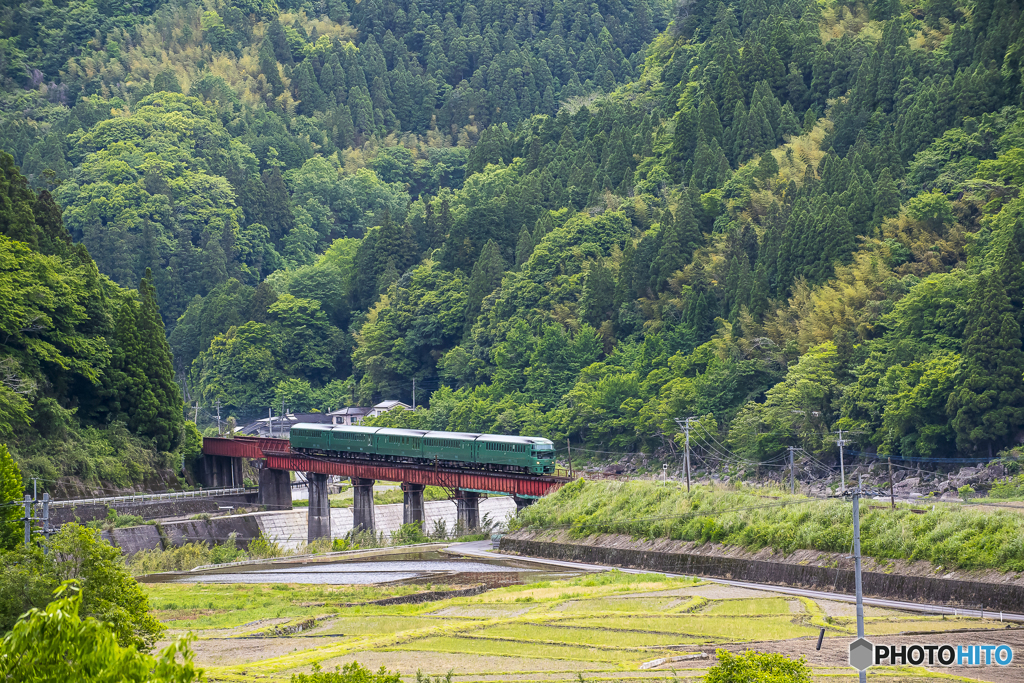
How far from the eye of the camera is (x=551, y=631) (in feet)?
115

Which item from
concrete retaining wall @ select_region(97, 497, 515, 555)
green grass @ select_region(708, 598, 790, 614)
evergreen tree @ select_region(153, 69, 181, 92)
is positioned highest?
evergreen tree @ select_region(153, 69, 181, 92)

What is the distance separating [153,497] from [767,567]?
127 ft

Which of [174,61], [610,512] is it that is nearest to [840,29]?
[610,512]

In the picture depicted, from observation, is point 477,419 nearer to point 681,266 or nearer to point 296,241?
point 681,266

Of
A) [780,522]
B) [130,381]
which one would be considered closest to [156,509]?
[130,381]

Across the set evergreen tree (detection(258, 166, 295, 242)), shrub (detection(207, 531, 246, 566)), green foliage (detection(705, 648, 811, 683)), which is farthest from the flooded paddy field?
evergreen tree (detection(258, 166, 295, 242))

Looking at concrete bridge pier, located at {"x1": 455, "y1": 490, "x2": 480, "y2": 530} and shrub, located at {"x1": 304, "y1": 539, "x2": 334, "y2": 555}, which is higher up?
concrete bridge pier, located at {"x1": 455, "y1": 490, "x2": 480, "y2": 530}

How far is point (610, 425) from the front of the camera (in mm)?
85500

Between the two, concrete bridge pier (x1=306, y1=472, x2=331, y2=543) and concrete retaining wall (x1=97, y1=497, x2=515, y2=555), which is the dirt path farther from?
concrete bridge pier (x1=306, y1=472, x2=331, y2=543)

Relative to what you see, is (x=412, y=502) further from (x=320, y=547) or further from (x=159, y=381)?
(x=159, y=381)

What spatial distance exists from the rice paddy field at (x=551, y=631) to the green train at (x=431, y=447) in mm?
16873

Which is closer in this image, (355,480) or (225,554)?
(225,554)

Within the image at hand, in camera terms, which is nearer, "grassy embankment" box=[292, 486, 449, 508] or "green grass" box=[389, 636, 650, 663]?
"green grass" box=[389, 636, 650, 663]

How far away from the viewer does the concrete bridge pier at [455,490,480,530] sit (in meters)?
69.4
